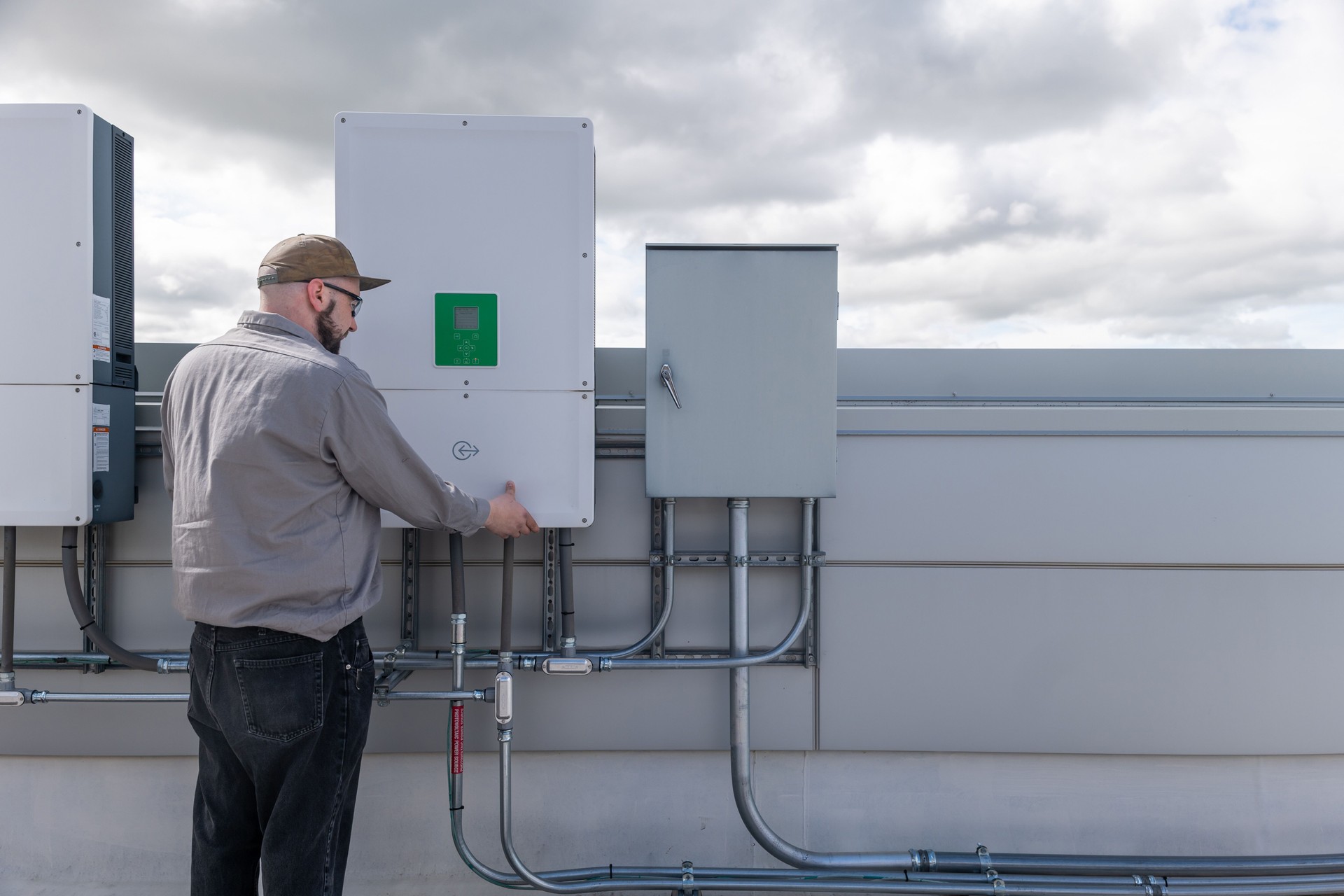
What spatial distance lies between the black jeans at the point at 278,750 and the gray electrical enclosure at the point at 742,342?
2.42ft

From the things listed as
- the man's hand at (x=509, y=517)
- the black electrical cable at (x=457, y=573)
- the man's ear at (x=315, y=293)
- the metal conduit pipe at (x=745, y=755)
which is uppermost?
the man's ear at (x=315, y=293)

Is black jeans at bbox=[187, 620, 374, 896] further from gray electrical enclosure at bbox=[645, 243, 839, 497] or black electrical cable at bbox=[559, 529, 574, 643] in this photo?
gray electrical enclosure at bbox=[645, 243, 839, 497]

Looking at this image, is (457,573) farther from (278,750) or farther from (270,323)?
(270,323)

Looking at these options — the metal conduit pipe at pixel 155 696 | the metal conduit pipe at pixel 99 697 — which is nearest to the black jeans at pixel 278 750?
the metal conduit pipe at pixel 155 696

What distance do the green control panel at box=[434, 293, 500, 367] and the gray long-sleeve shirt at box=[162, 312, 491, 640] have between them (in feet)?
1.05

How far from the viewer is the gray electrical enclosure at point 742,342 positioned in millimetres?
1658

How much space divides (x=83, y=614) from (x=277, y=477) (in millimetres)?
908

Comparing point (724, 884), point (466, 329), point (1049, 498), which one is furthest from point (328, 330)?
point (1049, 498)

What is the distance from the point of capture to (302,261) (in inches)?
51.4

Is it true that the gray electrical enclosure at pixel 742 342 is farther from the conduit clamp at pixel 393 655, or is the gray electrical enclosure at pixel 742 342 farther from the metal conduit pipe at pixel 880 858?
the conduit clamp at pixel 393 655

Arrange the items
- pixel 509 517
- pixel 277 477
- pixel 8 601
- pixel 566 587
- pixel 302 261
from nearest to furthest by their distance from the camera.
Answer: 1. pixel 277 477
2. pixel 302 261
3. pixel 509 517
4. pixel 8 601
5. pixel 566 587

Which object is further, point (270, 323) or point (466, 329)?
point (466, 329)

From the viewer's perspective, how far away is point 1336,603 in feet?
6.10

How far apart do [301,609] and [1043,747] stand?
1.72 meters
